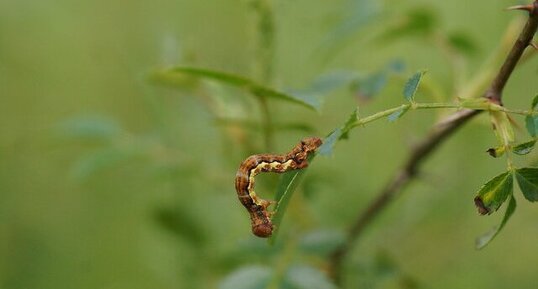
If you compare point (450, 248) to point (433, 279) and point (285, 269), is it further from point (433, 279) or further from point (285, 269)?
point (285, 269)

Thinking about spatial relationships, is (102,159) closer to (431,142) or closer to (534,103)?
(431,142)

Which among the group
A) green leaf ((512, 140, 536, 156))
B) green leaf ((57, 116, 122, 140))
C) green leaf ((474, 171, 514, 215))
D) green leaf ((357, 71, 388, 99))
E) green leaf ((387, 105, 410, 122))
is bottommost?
green leaf ((474, 171, 514, 215))

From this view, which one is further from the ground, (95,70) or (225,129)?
(95,70)

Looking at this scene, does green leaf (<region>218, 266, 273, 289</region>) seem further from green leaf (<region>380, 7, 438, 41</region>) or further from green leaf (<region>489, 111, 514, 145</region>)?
green leaf (<region>380, 7, 438, 41</region>)

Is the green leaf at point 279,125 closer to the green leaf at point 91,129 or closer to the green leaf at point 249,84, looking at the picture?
the green leaf at point 249,84

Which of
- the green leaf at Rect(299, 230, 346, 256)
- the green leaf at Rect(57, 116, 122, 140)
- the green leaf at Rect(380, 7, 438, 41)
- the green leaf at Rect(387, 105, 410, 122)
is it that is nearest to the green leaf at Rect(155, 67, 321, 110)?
the green leaf at Rect(387, 105, 410, 122)

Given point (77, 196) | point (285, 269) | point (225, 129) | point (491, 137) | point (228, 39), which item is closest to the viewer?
point (285, 269)

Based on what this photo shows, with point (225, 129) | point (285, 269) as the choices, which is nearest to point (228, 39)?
point (225, 129)

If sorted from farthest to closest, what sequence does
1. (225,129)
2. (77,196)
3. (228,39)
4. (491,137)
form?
1. (228,39)
2. (77,196)
3. (491,137)
4. (225,129)
